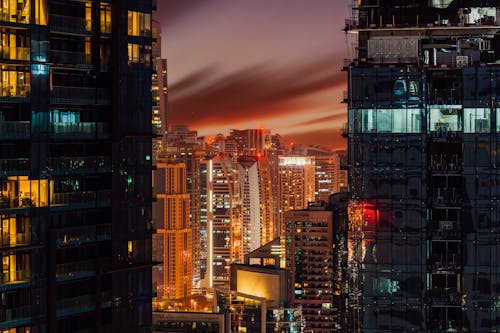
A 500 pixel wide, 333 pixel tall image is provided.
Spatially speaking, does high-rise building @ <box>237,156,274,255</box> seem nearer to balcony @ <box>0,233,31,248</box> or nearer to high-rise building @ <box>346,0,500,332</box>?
high-rise building @ <box>346,0,500,332</box>

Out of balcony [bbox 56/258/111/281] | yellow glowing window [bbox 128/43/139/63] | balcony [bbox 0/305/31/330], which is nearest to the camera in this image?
balcony [bbox 0/305/31/330]

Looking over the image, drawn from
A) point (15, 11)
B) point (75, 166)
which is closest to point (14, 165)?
point (75, 166)

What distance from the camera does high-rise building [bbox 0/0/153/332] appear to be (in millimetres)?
22875

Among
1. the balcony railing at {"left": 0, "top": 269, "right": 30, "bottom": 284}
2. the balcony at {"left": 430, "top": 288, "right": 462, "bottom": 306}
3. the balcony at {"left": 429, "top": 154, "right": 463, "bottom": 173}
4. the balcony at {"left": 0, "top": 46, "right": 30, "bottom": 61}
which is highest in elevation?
the balcony at {"left": 0, "top": 46, "right": 30, "bottom": 61}

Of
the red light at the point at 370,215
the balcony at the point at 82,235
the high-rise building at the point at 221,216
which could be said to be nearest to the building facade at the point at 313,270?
the high-rise building at the point at 221,216

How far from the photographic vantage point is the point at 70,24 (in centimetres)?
2405

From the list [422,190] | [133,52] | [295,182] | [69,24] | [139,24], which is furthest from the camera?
[295,182]

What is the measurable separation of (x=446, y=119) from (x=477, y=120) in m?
0.59

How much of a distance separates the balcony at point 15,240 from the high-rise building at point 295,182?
12912 cm

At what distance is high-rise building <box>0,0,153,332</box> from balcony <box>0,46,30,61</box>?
0.8 inches

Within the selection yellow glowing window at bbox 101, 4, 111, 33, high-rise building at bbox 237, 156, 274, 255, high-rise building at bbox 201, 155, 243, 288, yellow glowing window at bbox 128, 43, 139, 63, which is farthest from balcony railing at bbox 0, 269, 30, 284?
high-rise building at bbox 237, 156, 274, 255

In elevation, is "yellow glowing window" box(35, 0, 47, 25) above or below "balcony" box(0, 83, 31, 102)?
above

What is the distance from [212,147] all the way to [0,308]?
141148 millimetres

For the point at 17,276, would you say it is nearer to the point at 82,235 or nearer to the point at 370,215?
the point at 82,235
